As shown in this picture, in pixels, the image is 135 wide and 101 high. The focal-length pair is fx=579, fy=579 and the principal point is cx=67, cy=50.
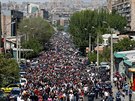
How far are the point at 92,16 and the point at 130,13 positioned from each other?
3185 centimetres

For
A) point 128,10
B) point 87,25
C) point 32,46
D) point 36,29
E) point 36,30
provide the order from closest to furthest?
point 32,46 → point 87,25 → point 36,29 → point 36,30 → point 128,10

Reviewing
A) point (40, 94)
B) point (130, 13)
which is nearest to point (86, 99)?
point (40, 94)

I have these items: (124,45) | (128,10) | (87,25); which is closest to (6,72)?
(124,45)

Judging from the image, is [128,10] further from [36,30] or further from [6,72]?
[6,72]

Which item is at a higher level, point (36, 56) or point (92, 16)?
point (92, 16)

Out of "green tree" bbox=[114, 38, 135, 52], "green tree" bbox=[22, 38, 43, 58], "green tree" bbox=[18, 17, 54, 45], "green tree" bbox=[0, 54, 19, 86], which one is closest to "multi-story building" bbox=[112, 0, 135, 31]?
"green tree" bbox=[18, 17, 54, 45]

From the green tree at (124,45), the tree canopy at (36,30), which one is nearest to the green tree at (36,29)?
the tree canopy at (36,30)

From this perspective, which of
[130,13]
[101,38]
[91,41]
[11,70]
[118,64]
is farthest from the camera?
[130,13]

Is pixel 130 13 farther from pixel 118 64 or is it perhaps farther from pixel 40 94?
pixel 40 94

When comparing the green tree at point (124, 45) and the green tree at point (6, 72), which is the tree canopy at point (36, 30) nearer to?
the green tree at point (124, 45)

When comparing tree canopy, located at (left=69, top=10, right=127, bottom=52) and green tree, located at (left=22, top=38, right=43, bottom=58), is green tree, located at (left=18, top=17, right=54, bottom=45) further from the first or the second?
green tree, located at (left=22, top=38, right=43, bottom=58)

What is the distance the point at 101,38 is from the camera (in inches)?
3831

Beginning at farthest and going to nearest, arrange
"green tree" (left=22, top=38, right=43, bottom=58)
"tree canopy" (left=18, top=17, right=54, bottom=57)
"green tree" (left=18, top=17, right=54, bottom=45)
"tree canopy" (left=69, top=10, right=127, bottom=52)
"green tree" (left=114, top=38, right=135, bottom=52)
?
"green tree" (left=18, top=17, right=54, bottom=45), "tree canopy" (left=18, top=17, right=54, bottom=57), "tree canopy" (left=69, top=10, right=127, bottom=52), "green tree" (left=22, top=38, right=43, bottom=58), "green tree" (left=114, top=38, right=135, bottom=52)

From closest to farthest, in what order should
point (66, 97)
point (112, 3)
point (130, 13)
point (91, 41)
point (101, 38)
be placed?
point (66, 97), point (101, 38), point (91, 41), point (130, 13), point (112, 3)
